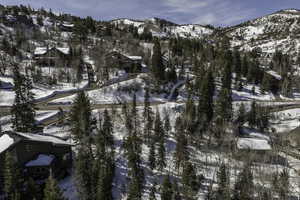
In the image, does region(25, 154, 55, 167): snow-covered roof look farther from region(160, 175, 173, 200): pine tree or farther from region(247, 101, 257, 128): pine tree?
region(247, 101, 257, 128): pine tree

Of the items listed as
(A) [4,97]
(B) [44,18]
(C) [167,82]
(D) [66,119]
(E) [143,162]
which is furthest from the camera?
(B) [44,18]

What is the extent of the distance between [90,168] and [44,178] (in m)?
6.26

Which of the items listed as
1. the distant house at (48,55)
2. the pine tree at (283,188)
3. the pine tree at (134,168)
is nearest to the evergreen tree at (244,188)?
the pine tree at (283,188)

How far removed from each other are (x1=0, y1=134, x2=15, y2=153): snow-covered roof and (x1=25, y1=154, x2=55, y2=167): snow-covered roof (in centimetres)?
310

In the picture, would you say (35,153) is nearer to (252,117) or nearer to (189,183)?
(189,183)

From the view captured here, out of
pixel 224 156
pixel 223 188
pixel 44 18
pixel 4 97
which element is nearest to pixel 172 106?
pixel 224 156

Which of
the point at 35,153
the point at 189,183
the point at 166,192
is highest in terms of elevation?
the point at 35,153

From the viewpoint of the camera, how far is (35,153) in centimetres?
2972

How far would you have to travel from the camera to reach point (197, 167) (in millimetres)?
37875

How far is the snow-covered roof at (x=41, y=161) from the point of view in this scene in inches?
1131

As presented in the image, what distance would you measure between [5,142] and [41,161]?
4846 millimetres

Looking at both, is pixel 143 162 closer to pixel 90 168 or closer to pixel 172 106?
pixel 90 168

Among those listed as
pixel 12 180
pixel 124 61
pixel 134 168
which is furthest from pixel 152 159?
pixel 124 61

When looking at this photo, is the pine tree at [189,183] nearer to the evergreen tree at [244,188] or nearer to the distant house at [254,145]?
the evergreen tree at [244,188]
